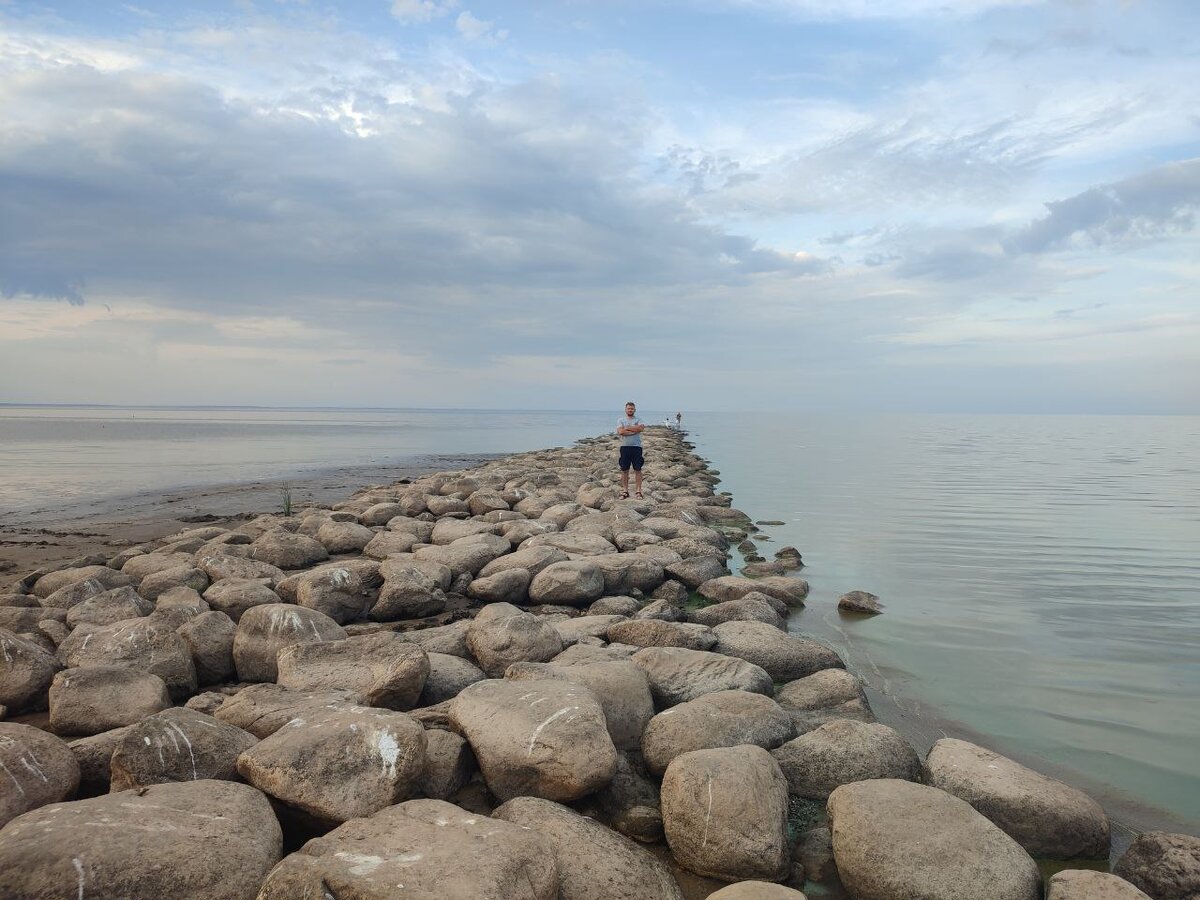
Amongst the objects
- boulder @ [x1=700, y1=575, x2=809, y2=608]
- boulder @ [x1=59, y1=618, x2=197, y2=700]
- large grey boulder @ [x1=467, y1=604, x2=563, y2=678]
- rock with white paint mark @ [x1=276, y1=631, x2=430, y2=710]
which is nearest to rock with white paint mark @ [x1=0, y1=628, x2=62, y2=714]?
boulder @ [x1=59, y1=618, x2=197, y2=700]

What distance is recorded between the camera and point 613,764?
4.08 meters

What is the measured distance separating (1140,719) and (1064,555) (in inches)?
260

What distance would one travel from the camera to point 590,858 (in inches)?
135

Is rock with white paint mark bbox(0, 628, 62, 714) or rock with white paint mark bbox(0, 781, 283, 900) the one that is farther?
rock with white paint mark bbox(0, 628, 62, 714)

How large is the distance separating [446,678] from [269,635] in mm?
1614

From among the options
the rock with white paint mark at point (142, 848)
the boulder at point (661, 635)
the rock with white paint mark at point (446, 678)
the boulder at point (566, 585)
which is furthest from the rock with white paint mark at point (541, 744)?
the boulder at point (566, 585)

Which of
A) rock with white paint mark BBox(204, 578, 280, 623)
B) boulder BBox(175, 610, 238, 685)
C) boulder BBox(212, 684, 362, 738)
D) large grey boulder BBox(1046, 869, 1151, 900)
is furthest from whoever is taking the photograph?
rock with white paint mark BBox(204, 578, 280, 623)

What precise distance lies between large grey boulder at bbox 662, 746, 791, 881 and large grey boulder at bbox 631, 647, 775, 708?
4.39ft

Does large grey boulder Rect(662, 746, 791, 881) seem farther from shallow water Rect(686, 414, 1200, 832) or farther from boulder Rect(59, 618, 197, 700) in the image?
boulder Rect(59, 618, 197, 700)

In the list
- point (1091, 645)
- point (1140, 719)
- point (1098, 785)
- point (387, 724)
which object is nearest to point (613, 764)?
point (387, 724)

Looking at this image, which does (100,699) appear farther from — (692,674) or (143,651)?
(692,674)

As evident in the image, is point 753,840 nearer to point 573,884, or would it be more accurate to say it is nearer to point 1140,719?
point 573,884

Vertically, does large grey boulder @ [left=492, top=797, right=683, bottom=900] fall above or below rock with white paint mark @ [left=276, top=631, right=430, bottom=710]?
below

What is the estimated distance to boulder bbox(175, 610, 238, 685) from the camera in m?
5.81
